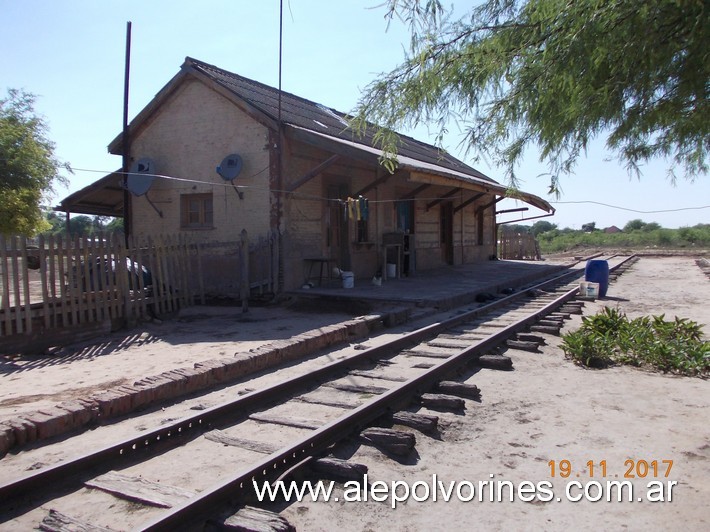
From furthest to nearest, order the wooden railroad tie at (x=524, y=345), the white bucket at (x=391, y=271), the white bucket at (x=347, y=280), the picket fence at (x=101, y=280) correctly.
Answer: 1. the white bucket at (x=391, y=271)
2. the white bucket at (x=347, y=280)
3. the picket fence at (x=101, y=280)
4. the wooden railroad tie at (x=524, y=345)

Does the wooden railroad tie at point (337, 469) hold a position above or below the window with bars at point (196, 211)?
below

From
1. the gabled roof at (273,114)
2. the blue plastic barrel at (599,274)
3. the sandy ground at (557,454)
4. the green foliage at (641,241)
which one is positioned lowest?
the sandy ground at (557,454)

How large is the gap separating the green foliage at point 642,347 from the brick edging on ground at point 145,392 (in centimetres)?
352

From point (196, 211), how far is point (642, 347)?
11.1 meters

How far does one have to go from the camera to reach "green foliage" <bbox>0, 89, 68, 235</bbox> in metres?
15.6

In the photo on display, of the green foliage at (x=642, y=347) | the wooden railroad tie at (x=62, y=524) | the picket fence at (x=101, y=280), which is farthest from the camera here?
the picket fence at (x=101, y=280)

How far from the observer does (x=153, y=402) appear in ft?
16.6

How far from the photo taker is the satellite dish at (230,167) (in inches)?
493

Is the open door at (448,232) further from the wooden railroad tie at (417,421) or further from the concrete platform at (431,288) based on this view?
the wooden railroad tie at (417,421)

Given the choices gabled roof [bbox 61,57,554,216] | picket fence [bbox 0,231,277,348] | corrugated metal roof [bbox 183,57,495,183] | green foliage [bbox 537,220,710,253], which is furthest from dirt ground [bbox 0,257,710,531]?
green foliage [bbox 537,220,710,253]

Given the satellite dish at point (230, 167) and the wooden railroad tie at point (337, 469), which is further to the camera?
the satellite dish at point (230, 167)

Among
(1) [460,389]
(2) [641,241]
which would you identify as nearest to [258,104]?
(1) [460,389]

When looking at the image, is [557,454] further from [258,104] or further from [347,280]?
[258,104]

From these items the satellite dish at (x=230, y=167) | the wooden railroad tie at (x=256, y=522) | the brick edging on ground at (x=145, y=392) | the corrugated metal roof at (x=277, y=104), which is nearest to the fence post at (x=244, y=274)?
the satellite dish at (x=230, y=167)
